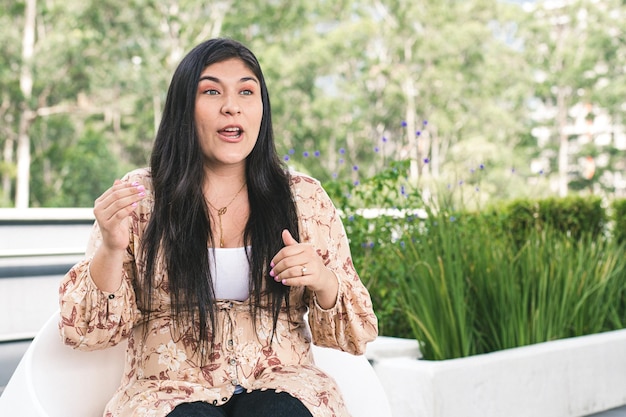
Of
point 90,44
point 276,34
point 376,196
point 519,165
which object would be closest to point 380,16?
point 276,34

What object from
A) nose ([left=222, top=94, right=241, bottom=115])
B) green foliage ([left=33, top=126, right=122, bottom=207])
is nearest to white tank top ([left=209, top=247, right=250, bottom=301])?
nose ([left=222, top=94, right=241, bottom=115])

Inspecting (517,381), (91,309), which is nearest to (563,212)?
(517,381)

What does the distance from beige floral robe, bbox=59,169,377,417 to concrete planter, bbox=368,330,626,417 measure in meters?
1.07

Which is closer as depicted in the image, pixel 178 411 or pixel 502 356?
pixel 178 411

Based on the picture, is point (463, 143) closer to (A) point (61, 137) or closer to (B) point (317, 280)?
(A) point (61, 137)

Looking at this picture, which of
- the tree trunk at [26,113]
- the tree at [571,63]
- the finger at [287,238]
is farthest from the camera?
the tree at [571,63]

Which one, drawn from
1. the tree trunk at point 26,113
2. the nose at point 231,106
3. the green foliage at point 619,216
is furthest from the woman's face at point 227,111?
the tree trunk at point 26,113

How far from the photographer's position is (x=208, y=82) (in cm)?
178

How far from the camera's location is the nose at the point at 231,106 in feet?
5.77

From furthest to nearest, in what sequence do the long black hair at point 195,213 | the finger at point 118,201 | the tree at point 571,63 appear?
1. the tree at point 571,63
2. the long black hair at point 195,213
3. the finger at point 118,201

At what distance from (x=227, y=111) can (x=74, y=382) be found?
0.62 metres

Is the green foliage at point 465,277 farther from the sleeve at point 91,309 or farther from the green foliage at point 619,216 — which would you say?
the green foliage at point 619,216

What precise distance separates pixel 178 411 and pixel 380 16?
2259cm

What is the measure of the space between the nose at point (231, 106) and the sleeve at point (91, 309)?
1.12 ft
